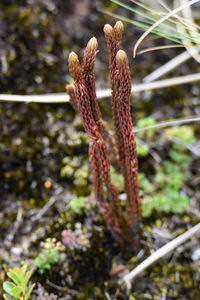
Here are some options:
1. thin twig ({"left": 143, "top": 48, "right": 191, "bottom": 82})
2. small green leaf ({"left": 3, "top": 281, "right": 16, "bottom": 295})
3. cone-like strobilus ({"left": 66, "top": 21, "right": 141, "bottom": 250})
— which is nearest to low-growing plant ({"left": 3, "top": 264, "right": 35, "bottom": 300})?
small green leaf ({"left": 3, "top": 281, "right": 16, "bottom": 295})

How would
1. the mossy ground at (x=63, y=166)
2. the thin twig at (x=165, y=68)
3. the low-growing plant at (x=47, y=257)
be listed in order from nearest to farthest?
the low-growing plant at (x=47, y=257) → the mossy ground at (x=63, y=166) → the thin twig at (x=165, y=68)

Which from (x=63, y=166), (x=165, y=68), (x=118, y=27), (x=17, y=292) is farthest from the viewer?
(x=165, y=68)

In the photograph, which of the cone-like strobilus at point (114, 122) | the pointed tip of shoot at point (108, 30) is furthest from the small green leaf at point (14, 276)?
the pointed tip of shoot at point (108, 30)

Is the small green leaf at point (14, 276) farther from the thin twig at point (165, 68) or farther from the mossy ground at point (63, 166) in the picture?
the thin twig at point (165, 68)

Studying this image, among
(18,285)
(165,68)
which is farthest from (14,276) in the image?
(165,68)

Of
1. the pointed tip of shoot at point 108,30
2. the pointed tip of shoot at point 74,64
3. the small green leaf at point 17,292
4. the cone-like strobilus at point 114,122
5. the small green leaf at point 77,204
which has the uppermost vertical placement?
the pointed tip of shoot at point 108,30

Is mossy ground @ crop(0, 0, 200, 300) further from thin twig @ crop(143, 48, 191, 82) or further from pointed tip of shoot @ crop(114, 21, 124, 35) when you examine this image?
pointed tip of shoot @ crop(114, 21, 124, 35)

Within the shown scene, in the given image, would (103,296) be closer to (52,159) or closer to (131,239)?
(131,239)

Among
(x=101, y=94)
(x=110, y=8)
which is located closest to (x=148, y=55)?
(x=110, y=8)

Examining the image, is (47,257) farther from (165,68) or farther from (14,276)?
(165,68)
